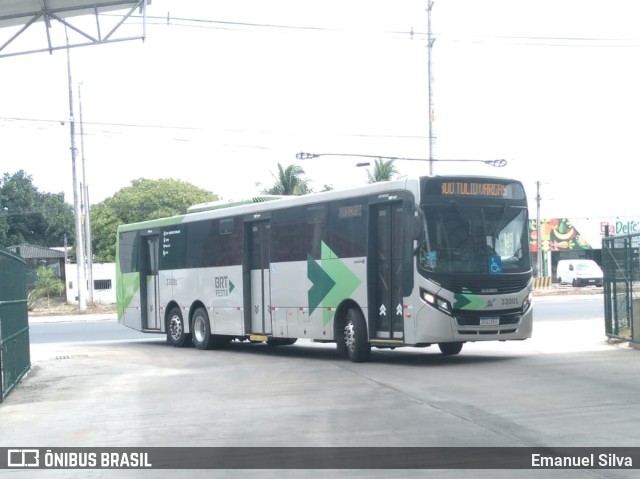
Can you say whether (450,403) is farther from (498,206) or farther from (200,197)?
(200,197)

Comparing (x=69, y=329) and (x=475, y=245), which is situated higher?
(x=475, y=245)

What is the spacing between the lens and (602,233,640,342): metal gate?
18484 mm

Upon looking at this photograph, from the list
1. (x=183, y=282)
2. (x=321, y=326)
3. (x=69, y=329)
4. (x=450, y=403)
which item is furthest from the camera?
(x=69, y=329)

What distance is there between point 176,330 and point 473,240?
10493 mm

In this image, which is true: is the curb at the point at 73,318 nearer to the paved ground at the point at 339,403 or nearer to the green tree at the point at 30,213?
the paved ground at the point at 339,403

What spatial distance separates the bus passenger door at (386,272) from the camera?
1630 centimetres

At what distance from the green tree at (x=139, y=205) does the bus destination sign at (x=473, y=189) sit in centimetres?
5973

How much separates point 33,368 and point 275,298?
16.9 ft

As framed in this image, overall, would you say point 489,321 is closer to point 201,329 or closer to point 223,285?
point 223,285

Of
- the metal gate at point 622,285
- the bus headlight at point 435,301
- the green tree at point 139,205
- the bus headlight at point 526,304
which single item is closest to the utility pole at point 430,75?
the metal gate at point 622,285

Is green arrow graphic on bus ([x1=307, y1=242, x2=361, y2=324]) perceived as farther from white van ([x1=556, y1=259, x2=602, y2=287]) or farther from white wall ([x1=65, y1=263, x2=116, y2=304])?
white van ([x1=556, y1=259, x2=602, y2=287])

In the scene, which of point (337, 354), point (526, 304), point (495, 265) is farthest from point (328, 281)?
point (526, 304)

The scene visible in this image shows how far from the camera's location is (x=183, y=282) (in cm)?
2344

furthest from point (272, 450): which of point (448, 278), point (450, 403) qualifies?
point (448, 278)
